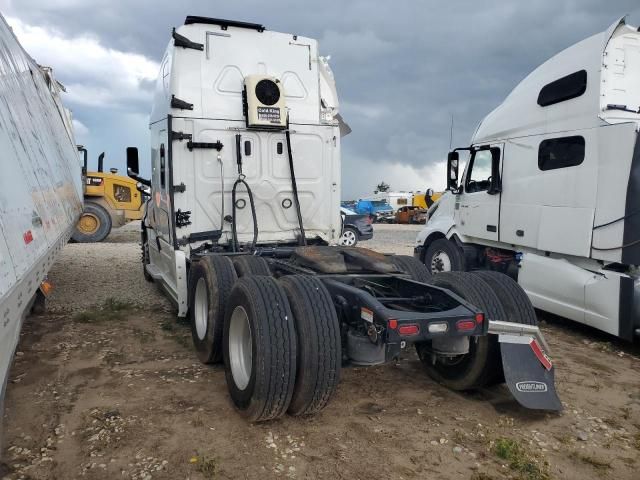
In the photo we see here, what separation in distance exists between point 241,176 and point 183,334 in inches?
81.6

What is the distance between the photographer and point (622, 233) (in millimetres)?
5695

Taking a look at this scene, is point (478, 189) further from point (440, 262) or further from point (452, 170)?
point (440, 262)

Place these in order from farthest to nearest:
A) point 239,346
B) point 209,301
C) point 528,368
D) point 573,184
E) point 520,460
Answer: point 573,184 < point 209,301 < point 239,346 < point 528,368 < point 520,460

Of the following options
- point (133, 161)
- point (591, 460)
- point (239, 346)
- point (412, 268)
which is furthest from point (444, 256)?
point (591, 460)

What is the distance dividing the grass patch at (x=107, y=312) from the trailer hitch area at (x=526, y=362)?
497 centimetres

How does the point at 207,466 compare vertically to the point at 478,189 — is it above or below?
below

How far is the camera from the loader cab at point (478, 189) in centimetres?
777

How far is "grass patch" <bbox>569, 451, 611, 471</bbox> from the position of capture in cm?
323

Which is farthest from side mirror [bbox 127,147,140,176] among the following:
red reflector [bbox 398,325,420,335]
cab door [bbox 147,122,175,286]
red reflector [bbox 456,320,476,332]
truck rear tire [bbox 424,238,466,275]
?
red reflector [bbox 456,320,476,332]

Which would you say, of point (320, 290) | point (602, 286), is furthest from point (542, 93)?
point (320, 290)

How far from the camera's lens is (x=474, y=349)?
4.11 m

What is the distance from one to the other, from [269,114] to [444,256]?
13.9ft

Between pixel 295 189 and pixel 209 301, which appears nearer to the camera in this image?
pixel 209 301

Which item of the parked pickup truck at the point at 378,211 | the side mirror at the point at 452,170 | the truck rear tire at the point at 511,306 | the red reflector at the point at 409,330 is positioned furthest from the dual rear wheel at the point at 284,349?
the parked pickup truck at the point at 378,211
